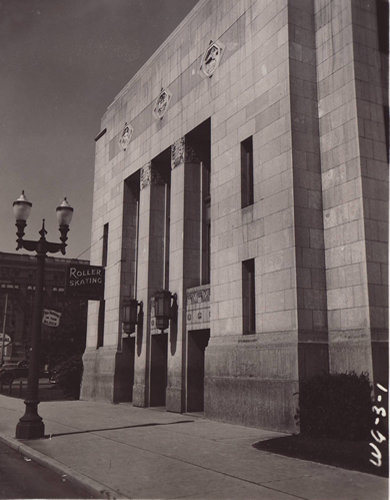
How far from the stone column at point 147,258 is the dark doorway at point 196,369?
334 cm

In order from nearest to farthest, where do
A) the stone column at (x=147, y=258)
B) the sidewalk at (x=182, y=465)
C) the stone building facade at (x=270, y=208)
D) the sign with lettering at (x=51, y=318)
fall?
the sidewalk at (x=182, y=465), the stone building facade at (x=270, y=208), the stone column at (x=147, y=258), the sign with lettering at (x=51, y=318)

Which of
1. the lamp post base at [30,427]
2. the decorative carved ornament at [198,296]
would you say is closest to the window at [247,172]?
the decorative carved ornament at [198,296]

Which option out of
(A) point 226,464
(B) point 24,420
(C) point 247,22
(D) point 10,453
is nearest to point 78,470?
(A) point 226,464

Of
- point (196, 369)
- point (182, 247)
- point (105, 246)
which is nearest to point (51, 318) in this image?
point (105, 246)

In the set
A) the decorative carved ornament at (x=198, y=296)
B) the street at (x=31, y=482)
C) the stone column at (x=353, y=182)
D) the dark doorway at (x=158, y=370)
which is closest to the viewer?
the street at (x=31, y=482)

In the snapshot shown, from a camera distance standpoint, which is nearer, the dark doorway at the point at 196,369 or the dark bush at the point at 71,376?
the dark doorway at the point at 196,369

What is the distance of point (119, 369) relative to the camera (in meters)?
24.8

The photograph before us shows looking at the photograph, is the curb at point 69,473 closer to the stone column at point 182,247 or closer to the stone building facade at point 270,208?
the stone building facade at point 270,208

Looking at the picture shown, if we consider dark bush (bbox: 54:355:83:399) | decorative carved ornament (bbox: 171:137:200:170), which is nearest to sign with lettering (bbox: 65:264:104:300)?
dark bush (bbox: 54:355:83:399)

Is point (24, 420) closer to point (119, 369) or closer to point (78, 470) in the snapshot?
point (78, 470)

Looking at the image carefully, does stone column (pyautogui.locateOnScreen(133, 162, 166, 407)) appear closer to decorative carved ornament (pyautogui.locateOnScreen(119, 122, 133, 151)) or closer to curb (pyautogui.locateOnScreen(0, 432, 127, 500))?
decorative carved ornament (pyautogui.locateOnScreen(119, 122, 133, 151))

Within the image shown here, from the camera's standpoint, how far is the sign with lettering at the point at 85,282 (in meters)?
24.1

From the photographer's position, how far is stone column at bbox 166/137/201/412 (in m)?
19.9

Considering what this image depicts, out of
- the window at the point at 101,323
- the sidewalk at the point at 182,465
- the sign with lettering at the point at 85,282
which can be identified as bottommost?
the sidewalk at the point at 182,465
